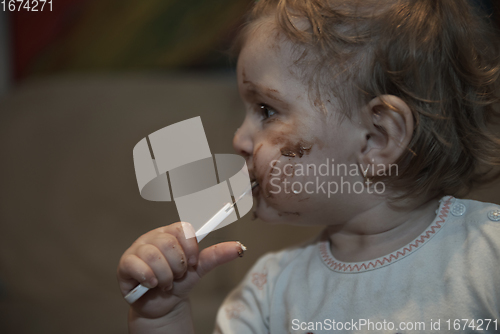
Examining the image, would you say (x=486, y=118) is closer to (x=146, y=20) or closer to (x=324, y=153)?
(x=324, y=153)

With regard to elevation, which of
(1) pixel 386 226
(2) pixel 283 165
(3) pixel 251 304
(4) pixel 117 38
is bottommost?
(3) pixel 251 304

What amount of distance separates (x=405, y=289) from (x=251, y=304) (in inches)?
9.9

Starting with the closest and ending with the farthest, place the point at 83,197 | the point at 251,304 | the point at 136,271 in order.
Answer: the point at 136,271, the point at 251,304, the point at 83,197

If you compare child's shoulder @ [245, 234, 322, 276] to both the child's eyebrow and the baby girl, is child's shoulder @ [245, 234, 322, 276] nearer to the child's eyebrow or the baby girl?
the baby girl

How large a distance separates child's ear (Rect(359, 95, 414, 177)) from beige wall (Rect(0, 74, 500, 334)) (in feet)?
0.64

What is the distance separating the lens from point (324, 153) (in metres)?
0.50

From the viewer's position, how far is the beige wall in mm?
669

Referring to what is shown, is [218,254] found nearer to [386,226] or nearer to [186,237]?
[186,237]

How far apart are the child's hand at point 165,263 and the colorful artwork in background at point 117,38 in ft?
1.78

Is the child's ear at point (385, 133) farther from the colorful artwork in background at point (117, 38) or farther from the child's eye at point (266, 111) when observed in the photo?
the colorful artwork in background at point (117, 38)

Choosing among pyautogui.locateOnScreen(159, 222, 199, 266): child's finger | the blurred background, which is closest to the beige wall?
the blurred background

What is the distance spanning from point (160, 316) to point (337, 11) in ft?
1.57

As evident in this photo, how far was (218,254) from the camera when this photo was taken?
0.49m

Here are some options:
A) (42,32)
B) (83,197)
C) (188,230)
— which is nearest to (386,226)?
(188,230)
